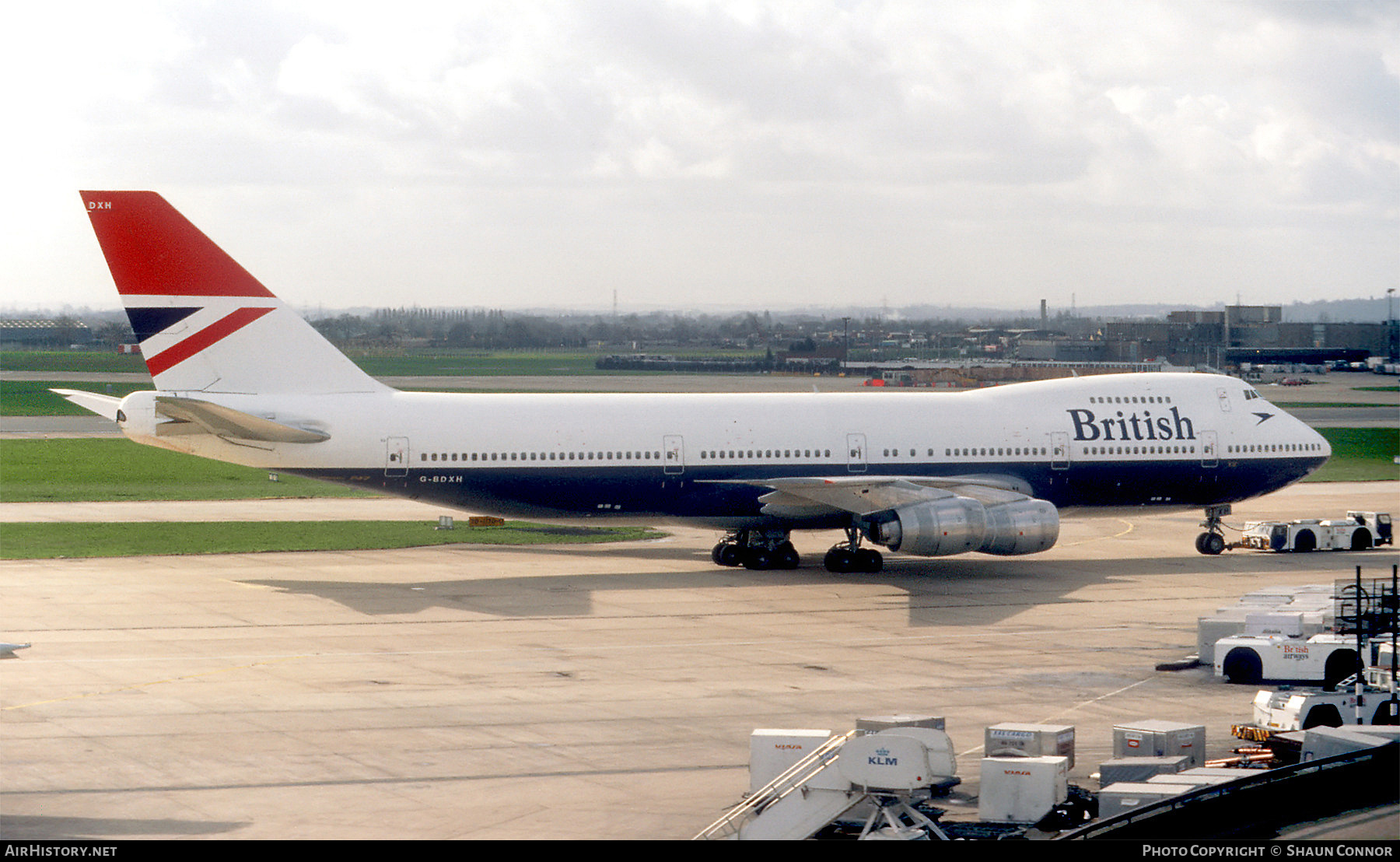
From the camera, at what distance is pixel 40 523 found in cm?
5803

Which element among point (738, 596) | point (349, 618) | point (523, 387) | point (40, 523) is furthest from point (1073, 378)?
point (523, 387)

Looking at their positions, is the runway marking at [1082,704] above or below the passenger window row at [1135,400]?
below

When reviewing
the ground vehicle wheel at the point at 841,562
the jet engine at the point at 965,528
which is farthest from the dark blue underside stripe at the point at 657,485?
the jet engine at the point at 965,528

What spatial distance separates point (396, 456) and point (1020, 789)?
90.1ft

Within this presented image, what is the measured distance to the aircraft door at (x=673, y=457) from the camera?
156 feet

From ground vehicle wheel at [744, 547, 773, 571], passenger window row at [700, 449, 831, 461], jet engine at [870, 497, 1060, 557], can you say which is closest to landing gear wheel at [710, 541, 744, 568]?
ground vehicle wheel at [744, 547, 773, 571]

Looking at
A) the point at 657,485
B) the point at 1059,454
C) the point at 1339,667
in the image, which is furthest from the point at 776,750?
the point at 1059,454

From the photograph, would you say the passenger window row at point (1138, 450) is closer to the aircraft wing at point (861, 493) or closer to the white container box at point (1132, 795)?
the aircraft wing at point (861, 493)

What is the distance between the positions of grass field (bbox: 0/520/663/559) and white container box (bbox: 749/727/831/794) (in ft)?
105

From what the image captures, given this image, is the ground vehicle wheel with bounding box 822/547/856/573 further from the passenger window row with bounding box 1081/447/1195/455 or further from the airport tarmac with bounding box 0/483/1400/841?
the passenger window row with bounding box 1081/447/1195/455

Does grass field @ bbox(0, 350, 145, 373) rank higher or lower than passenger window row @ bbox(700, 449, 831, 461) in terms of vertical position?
higher

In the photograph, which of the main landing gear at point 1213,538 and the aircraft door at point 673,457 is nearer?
the aircraft door at point 673,457

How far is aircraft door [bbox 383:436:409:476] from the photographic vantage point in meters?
46.1

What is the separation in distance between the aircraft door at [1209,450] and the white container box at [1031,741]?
28358mm
